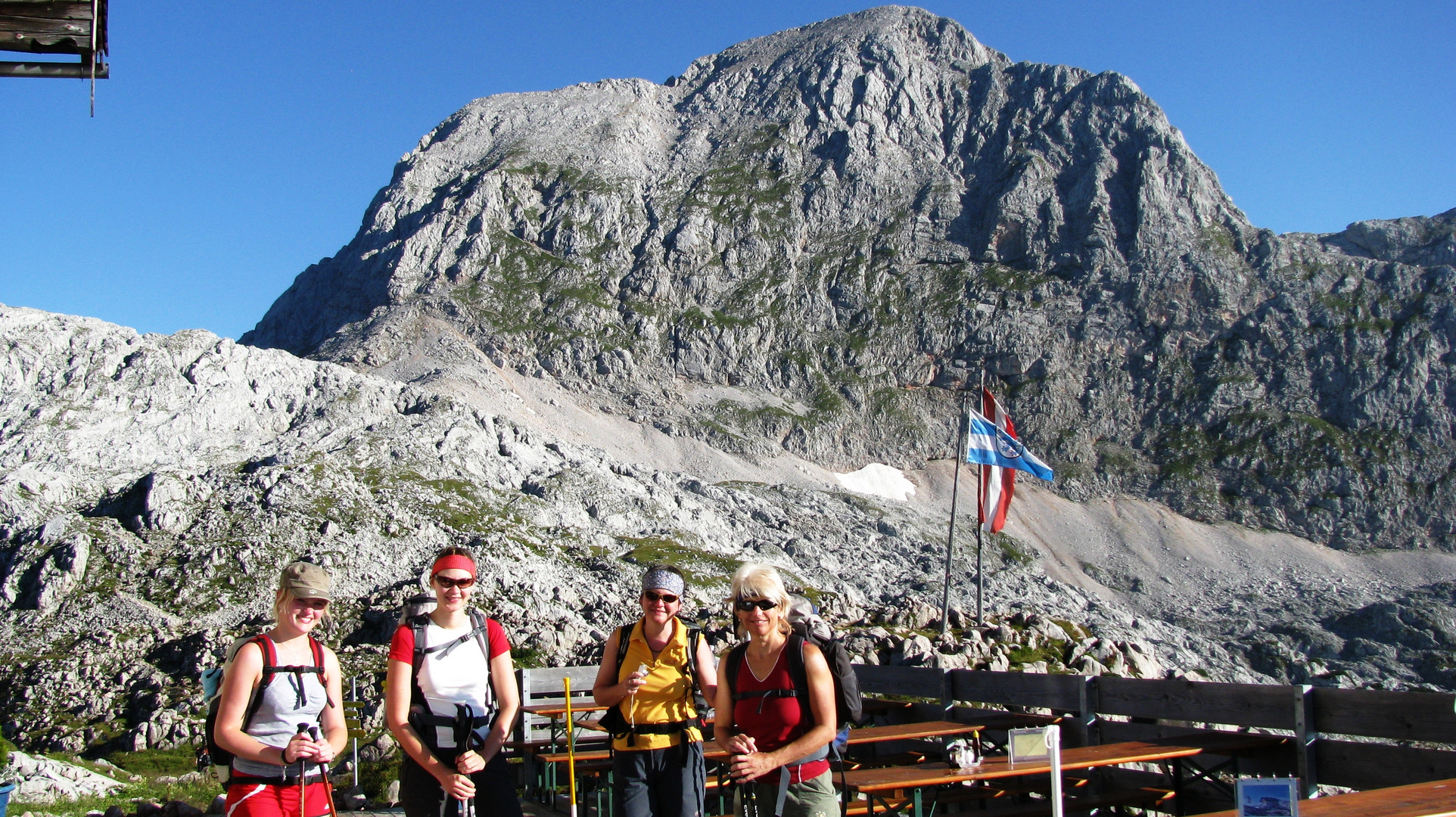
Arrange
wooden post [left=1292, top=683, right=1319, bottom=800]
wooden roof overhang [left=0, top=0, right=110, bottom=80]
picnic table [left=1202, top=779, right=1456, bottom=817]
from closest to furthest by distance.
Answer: picnic table [left=1202, top=779, right=1456, bottom=817]
wooden roof overhang [left=0, top=0, right=110, bottom=80]
wooden post [left=1292, top=683, right=1319, bottom=800]

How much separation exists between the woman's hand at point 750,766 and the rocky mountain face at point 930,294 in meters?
98.0

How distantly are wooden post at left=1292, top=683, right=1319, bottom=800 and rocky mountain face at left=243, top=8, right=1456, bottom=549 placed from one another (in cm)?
9724

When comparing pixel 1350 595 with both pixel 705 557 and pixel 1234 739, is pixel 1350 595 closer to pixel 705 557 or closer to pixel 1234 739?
pixel 705 557

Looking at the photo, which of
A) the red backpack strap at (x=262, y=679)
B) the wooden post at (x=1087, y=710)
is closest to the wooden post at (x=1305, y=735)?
the wooden post at (x=1087, y=710)

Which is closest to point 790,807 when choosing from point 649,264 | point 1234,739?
point 1234,739

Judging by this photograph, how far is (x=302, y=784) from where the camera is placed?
5.42m

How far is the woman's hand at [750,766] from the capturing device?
5.49 meters

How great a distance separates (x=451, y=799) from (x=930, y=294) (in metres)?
129

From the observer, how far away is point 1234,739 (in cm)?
847

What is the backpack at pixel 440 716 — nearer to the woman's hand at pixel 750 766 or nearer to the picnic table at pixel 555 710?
the woman's hand at pixel 750 766

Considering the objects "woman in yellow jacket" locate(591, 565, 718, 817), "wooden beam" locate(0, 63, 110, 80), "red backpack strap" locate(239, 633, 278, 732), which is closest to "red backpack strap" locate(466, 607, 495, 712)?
"woman in yellow jacket" locate(591, 565, 718, 817)

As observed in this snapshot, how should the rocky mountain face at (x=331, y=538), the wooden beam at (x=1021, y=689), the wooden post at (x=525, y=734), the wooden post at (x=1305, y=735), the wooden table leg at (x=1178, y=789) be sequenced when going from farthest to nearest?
the rocky mountain face at (x=331, y=538), the wooden post at (x=525, y=734), the wooden beam at (x=1021, y=689), the wooden table leg at (x=1178, y=789), the wooden post at (x=1305, y=735)

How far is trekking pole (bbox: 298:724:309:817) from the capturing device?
5414mm

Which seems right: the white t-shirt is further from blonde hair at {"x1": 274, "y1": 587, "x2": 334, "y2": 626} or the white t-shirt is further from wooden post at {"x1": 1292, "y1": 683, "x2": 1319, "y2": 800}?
wooden post at {"x1": 1292, "y1": 683, "x2": 1319, "y2": 800}
